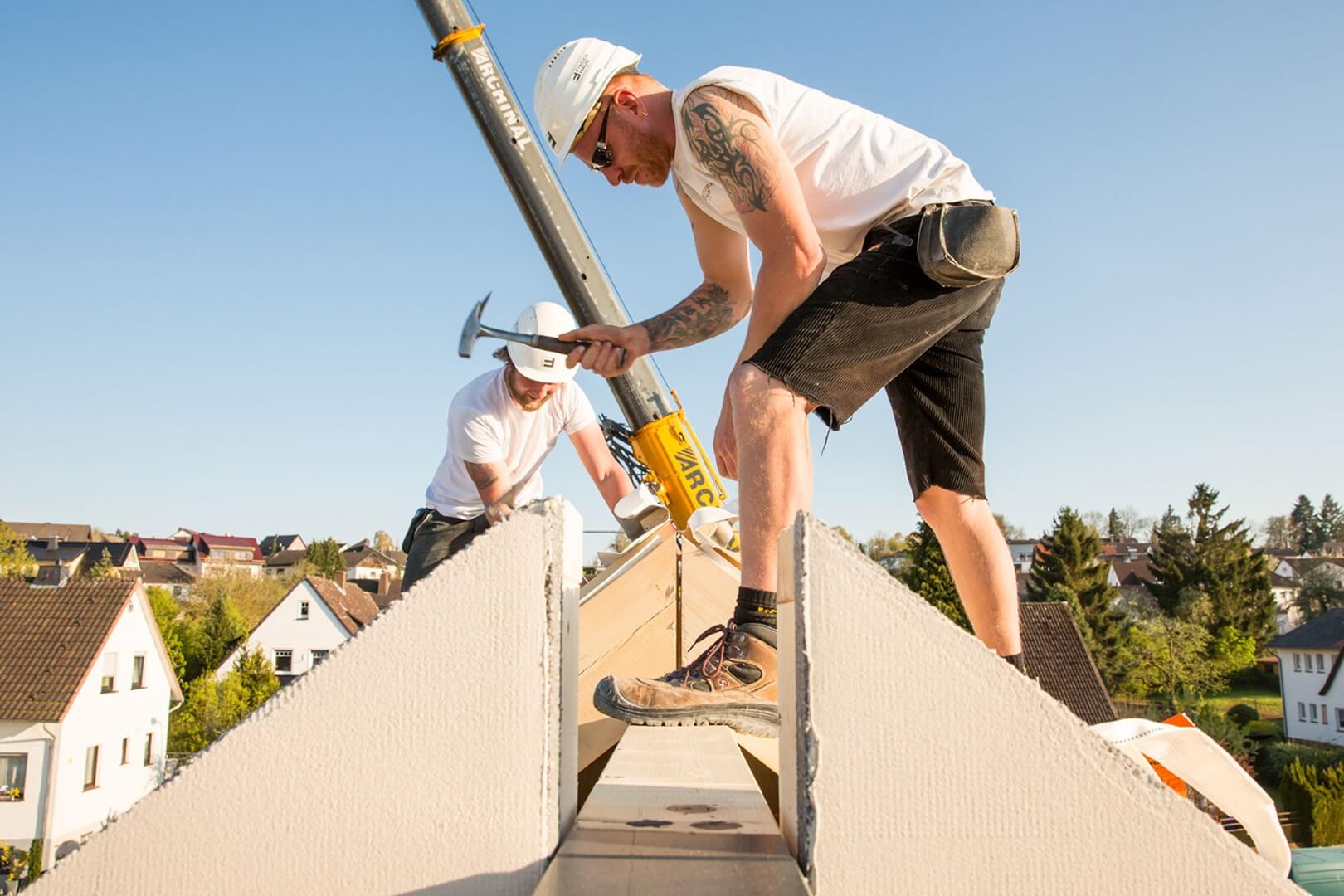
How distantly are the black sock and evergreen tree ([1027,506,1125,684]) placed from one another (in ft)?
140

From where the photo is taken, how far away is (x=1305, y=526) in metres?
113

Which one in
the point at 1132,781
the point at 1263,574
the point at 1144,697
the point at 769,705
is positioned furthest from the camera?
the point at 1263,574

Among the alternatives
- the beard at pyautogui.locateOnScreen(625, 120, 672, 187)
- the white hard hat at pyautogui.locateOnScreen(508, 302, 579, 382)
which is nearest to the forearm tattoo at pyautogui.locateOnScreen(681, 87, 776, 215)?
the beard at pyautogui.locateOnScreen(625, 120, 672, 187)

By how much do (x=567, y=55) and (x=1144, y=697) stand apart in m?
46.4

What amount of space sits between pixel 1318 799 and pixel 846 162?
2642cm

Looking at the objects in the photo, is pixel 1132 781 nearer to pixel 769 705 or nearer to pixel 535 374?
pixel 769 705

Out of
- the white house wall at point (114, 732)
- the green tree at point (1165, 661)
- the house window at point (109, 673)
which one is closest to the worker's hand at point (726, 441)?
the white house wall at point (114, 732)

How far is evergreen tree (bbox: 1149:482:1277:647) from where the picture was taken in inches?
1976

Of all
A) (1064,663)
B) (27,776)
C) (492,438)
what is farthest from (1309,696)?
(492,438)

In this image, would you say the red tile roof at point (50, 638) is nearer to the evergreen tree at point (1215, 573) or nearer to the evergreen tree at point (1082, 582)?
the evergreen tree at point (1082, 582)

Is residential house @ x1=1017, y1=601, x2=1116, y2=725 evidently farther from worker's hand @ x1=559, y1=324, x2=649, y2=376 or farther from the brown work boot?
the brown work boot

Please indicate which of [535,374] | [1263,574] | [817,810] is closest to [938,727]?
[817,810]

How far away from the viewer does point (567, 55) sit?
2.63 metres

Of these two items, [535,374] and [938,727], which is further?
[535,374]
